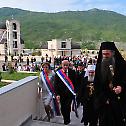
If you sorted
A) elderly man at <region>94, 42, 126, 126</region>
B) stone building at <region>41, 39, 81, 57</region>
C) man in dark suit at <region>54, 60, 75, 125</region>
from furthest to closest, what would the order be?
stone building at <region>41, 39, 81, 57</region>, man in dark suit at <region>54, 60, 75, 125</region>, elderly man at <region>94, 42, 126, 126</region>

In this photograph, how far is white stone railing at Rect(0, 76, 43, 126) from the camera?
580 cm

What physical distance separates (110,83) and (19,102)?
2359 mm

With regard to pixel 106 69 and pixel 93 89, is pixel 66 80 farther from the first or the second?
pixel 106 69

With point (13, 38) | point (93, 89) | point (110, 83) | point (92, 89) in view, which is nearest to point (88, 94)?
point (92, 89)

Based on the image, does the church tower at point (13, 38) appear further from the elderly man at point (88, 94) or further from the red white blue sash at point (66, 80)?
the elderly man at point (88, 94)

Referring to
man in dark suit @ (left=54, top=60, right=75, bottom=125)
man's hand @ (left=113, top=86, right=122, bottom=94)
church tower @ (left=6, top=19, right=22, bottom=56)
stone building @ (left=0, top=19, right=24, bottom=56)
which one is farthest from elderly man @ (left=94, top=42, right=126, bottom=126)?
church tower @ (left=6, top=19, right=22, bottom=56)

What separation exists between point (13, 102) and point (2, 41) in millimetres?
80623

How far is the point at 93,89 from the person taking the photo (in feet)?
20.5

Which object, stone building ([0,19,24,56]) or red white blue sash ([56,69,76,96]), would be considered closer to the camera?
red white blue sash ([56,69,76,96])

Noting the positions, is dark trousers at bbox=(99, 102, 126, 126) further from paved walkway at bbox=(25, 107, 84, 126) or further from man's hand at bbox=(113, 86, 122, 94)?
paved walkway at bbox=(25, 107, 84, 126)

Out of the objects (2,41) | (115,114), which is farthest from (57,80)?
(2,41)

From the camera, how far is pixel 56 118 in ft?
26.3

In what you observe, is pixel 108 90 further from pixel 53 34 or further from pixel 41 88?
pixel 53 34

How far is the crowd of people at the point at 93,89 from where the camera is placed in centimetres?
491
